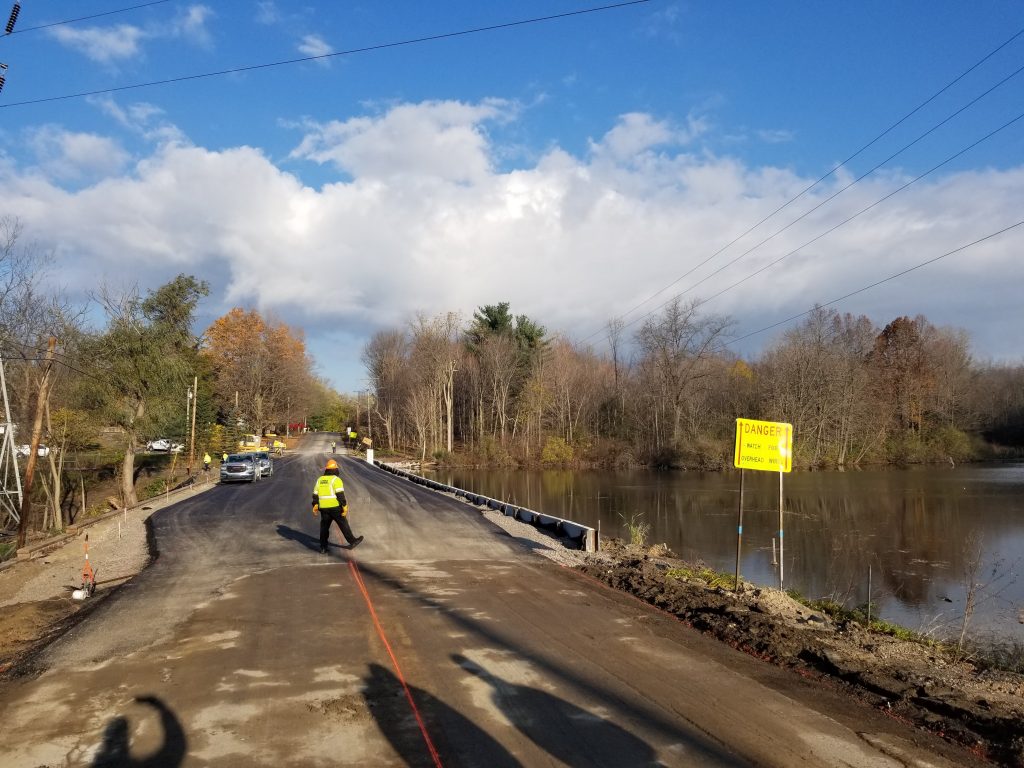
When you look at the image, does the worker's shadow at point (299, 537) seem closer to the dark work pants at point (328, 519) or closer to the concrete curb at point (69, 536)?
the dark work pants at point (328, 519)

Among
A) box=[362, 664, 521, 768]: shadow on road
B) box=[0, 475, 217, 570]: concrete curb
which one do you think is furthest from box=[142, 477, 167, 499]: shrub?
box=[362, 664, 521, 768]: shadow on road

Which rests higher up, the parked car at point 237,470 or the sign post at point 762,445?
the sign post at point 762,445

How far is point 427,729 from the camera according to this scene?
18.8 ft

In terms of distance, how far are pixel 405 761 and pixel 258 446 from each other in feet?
223

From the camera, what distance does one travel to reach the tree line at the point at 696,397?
63406 millimetres

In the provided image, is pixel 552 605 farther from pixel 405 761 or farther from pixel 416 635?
pixel 405 761

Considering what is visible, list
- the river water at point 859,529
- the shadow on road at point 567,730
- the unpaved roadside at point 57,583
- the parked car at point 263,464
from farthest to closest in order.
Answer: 1. the parked car at point 263,464
2. the river water at point 859,529
3. the unpaved roadside at point 57,583
4. the shadow on road at point 567,730

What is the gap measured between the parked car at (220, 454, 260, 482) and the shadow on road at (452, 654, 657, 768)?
1316 inches

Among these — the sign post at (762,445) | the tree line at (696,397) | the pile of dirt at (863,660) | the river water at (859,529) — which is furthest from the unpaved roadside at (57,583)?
the tree line at (696,397)

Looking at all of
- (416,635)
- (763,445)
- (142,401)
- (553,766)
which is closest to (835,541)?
(763,445)

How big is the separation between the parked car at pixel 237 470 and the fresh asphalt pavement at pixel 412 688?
86.0 feet

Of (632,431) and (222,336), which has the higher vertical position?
(222,336)

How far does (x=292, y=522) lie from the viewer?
1986 centimetres

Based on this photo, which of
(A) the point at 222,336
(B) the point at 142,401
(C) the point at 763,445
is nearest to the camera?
(C) the point at 763,445
